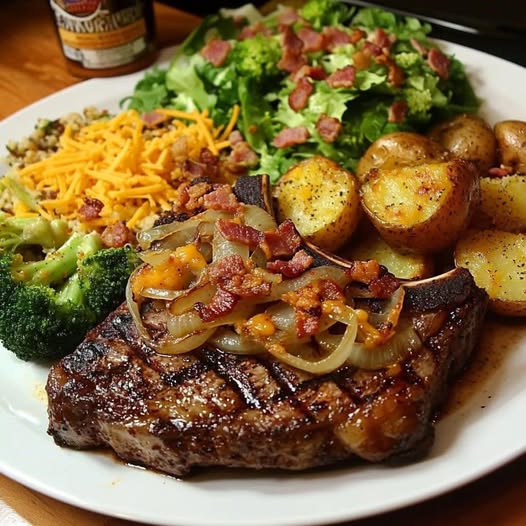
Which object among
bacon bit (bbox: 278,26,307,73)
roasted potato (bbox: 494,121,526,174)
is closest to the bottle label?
bacon bit (bbox: 278,26,307,73)

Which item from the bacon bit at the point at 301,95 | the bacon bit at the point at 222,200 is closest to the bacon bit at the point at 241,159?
the bacon bit at the point at 301,95

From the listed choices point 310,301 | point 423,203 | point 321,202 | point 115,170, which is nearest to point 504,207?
point 423,203

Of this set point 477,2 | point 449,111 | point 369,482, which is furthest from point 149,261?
point 477,2

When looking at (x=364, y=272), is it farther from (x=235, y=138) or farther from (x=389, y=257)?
(x=235, y=138)

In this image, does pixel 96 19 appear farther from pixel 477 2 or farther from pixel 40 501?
pixel 40 501

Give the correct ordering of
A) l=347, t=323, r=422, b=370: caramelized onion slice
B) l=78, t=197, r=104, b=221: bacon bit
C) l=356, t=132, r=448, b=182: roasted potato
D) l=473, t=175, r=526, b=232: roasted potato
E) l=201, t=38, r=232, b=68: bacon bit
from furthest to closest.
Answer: l=201, t=38, r=232, b=68: bacon bit → l=78, t=197, r=104, b=221: bacon bit → l=356, t=132, r=448, b=182: roasted potato → l=473, t=175, r=526, b=232: roasted potato → l=347, t=323, r=422, b=370: caramelized onion slice

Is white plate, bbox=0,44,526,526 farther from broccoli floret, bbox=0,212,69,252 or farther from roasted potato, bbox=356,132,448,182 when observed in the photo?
roasted potato, bbox=356,132,448,182

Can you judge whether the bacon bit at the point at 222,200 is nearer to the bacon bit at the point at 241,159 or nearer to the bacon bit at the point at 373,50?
the bacon bit at the point at 241,159
